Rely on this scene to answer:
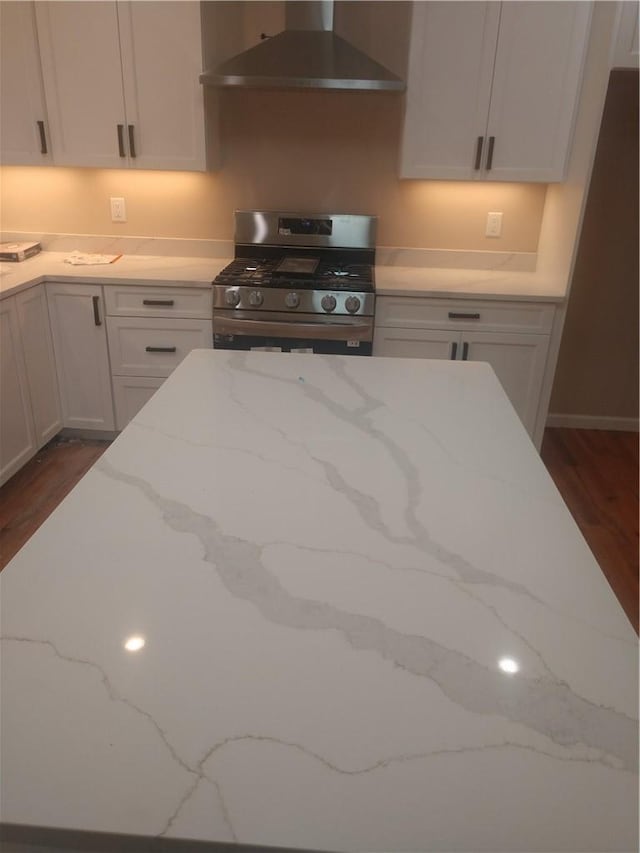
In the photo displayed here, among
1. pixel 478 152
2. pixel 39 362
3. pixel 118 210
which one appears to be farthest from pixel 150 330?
pixel 478 152

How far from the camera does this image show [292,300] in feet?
9.27

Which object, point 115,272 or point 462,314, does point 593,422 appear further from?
point 115,272

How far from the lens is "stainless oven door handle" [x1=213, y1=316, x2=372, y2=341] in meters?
2.86

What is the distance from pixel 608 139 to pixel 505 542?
2.95m

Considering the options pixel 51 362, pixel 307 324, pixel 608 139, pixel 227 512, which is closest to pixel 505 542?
pixel 227 512

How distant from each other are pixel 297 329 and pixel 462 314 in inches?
29.9

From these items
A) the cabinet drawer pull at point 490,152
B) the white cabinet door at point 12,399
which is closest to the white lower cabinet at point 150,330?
the white cabinet door at point 12,399

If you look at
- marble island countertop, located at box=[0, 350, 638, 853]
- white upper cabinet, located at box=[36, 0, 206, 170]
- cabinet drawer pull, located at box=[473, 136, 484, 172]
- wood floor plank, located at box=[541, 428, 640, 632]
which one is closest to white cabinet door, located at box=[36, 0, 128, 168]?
white upper cabinet, located at box=[36, 0, 206, 170]

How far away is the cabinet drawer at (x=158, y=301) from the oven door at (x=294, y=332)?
0.12 meters

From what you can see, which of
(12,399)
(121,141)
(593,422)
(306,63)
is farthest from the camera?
(593,422)

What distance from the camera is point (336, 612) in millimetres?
783

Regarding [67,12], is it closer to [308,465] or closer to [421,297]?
[421,297]

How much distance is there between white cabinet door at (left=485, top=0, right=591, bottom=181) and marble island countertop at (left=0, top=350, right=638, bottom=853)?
214cm

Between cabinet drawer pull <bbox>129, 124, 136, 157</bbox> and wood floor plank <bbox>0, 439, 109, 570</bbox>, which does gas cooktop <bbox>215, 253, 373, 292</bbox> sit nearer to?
cabinet drawer pull <bbox>129, 124, 136, 157</bbox>
